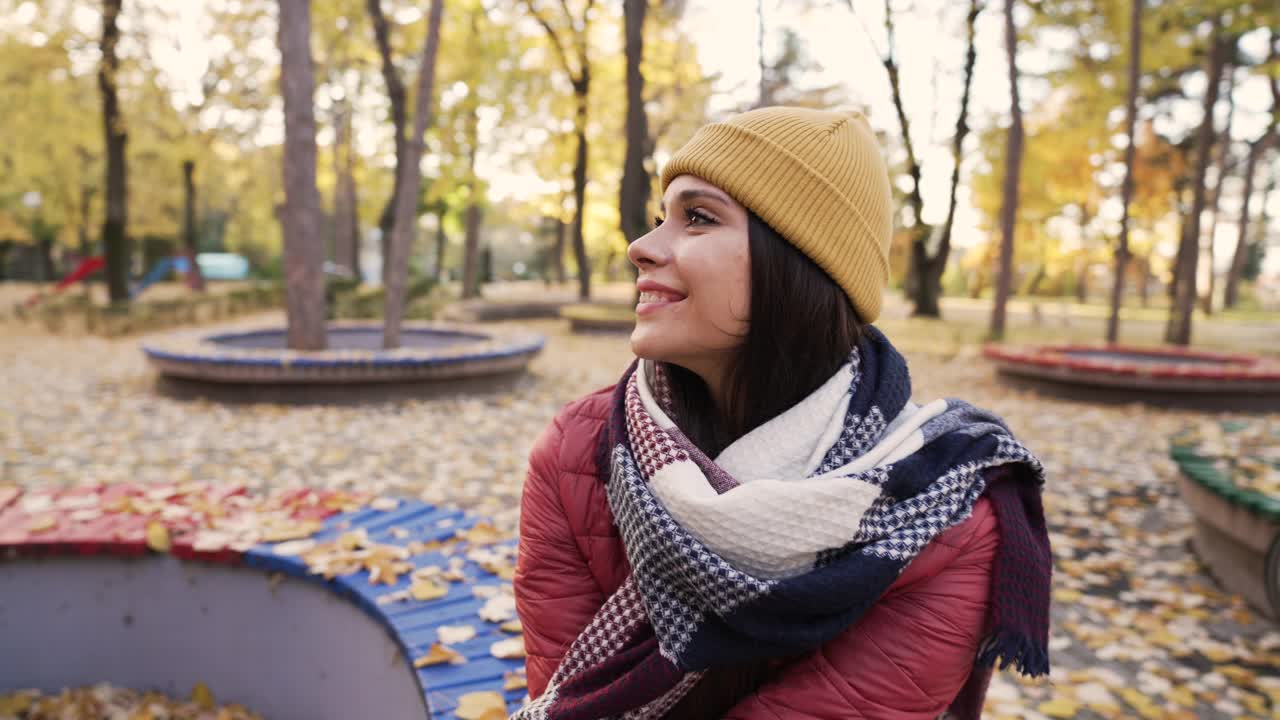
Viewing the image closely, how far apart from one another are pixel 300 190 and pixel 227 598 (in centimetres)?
657

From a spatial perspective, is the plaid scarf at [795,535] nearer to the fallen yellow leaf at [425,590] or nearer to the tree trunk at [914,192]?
the fallen yellow leaf at [425,590]

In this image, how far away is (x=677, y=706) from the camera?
4.90 feet

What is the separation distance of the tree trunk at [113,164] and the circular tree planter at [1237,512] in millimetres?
17177

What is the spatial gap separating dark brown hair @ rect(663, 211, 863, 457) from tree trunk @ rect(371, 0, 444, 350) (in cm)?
809

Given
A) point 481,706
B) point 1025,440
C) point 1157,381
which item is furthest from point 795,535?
point 1157,381

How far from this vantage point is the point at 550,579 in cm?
148

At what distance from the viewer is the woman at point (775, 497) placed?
3.86 ft

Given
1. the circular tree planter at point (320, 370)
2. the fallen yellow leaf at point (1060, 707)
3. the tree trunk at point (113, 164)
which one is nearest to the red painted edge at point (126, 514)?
the fallen yellow leaf at point (1060, 707)

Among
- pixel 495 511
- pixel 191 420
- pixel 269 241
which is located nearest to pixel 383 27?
pixel 191 420

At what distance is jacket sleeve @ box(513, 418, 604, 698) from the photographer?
147 cm

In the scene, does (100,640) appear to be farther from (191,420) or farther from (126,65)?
(126,65)

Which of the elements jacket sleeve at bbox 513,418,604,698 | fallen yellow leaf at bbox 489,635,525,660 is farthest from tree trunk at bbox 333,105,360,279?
jacket sleeve at bbox 513,418,604,698

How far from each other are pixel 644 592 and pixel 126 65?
17.4m

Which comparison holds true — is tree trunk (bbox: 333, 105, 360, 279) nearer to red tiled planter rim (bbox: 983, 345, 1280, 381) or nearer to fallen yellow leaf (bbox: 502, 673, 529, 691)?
red tiled planter rim (bbox: 983, 345, 1280, 381)
